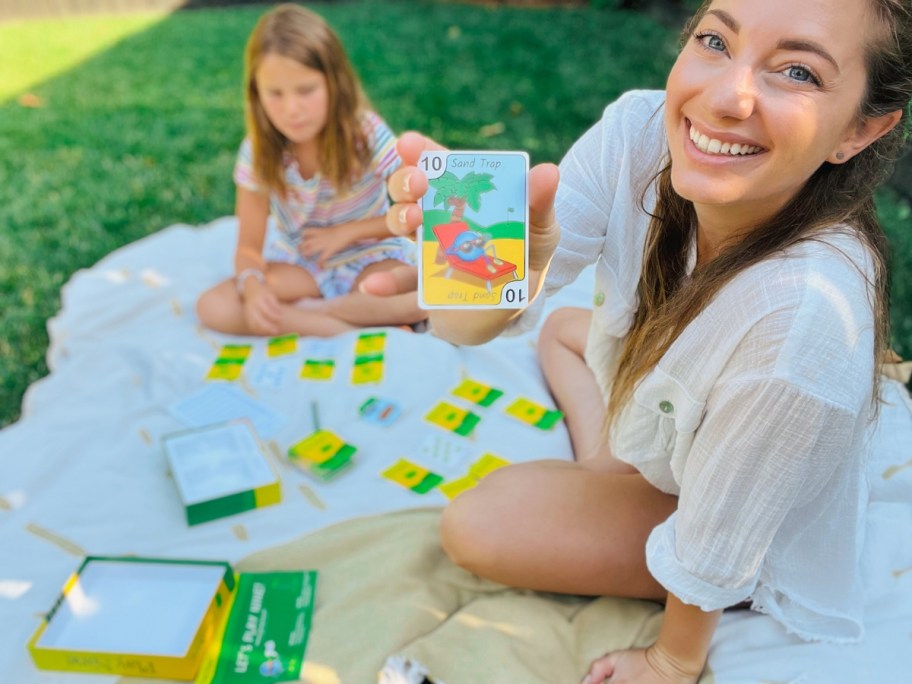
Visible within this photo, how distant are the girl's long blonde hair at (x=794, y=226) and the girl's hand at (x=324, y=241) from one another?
4.87ft

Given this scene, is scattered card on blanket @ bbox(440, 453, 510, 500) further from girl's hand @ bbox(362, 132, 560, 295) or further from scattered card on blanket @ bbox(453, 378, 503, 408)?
girl's hand @ bbox(362, 132, 560, 295)

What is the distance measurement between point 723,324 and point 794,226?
0.61ft

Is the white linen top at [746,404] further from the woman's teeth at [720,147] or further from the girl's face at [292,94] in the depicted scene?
the girl's face at [292,94]

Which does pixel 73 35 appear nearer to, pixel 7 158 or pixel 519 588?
pixel 7 158

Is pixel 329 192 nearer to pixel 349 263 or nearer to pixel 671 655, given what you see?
pixel 349 263

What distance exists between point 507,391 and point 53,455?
4.01 feet

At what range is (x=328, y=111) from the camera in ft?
8.75

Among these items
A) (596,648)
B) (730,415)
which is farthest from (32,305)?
(730,415)

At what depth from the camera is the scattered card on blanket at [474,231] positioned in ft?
4.19

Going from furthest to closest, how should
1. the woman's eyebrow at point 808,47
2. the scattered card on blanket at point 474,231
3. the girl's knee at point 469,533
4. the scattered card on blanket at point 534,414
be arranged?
1. the scattered card on blanket at point 534,414
2. the girl's knee at point 469,533
3. the scattered card on blanket at point 474,231
4. the woman's eyebrow at point 808,47

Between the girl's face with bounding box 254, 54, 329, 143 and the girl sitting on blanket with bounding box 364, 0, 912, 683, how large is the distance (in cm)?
135

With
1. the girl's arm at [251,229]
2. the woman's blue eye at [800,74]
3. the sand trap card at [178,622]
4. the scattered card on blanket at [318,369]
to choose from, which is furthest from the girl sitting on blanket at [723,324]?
the girl's arm at [251,229]

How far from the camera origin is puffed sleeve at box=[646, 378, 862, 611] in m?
1.12

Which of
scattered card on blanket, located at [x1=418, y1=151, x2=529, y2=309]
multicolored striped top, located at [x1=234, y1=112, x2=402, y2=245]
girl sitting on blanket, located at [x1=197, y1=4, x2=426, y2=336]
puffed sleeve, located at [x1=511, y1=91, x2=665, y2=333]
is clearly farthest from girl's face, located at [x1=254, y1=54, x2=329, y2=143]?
scattered card on blanket, located at [x1=418, y1=151, x2=529, y2=309]
